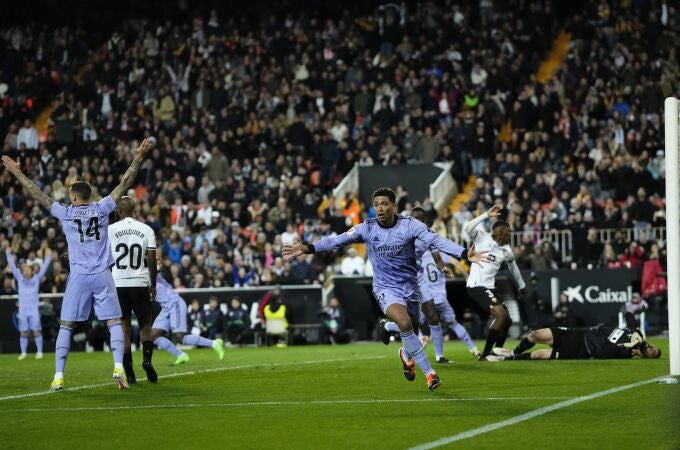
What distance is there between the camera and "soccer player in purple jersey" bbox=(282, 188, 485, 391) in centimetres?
1327

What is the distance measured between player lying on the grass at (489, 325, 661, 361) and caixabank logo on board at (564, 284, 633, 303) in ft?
34.0

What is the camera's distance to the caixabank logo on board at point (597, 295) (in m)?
29.2

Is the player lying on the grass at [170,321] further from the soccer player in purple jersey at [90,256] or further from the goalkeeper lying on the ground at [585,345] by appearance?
the soccer player in purple jersey at [90,256]

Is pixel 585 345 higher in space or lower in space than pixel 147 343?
lower

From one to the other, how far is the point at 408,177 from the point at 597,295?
774 cm

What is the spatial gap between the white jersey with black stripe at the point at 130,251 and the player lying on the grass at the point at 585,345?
569cm

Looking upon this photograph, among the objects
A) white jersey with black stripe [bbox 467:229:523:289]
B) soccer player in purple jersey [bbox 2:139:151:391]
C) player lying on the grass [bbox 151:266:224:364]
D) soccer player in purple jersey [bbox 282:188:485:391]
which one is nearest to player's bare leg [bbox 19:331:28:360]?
player lying on the grass [bbox 151:266:224:364]

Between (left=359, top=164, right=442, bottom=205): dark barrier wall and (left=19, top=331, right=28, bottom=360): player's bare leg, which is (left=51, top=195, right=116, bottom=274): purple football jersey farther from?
(left=359, top=164, right=442, bottom=205): dark barrier wall

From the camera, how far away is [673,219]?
13.7 m

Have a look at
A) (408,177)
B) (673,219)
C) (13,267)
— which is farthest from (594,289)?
(673,219)

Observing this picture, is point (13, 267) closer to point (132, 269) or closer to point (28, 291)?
point (28, 291)

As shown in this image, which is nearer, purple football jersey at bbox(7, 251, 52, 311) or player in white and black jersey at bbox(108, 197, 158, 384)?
player in white and black jersey at bbox(108, 197, 158, 384)

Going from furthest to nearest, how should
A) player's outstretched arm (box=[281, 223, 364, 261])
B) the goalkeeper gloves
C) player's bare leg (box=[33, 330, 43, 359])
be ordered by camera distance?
player's bare leg (box=[33, 330, 43, 359]), the goalkeeper gloves, player's outstretched arm (box=[281, 223, 364, 261])

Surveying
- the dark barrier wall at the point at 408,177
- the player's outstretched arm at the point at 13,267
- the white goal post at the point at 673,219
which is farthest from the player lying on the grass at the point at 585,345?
the dark barrier wall at the point at 408,177
